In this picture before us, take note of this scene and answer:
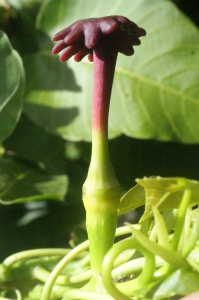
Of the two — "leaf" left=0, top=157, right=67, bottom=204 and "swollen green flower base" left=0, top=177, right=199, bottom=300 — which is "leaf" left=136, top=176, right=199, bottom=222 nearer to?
"swollen green flower base" left=0, top=177, right=199, bottom=300

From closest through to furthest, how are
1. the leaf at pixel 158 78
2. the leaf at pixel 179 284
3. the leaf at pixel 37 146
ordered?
the leaf at pixel 179 284, the leaf at pixel 158 78, the leaf at pixel 37 146

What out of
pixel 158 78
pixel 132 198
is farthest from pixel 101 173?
pixel 158 78

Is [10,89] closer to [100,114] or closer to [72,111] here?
[72,111]

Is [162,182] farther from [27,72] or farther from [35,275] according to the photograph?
[27,72]

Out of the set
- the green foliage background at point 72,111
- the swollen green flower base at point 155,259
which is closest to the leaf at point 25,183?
the green foliage background at point 72,111

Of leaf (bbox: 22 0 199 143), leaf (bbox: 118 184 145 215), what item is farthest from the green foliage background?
leaf (bbox: 118 184 145 215)

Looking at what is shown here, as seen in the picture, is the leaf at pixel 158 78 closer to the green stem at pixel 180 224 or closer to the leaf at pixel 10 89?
the leaf at pixel 10 89
